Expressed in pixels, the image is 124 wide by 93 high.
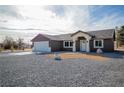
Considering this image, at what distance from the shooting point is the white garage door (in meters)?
14.8

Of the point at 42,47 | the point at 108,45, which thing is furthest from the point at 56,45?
the point at 108,45

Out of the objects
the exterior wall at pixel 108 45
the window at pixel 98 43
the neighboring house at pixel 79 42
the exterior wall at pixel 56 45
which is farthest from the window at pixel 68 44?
the exterior wall at pixel 108 45

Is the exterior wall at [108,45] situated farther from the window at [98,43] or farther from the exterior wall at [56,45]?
the exterior wall at [56,45]

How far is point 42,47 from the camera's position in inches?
598

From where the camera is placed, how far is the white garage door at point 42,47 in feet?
48.5

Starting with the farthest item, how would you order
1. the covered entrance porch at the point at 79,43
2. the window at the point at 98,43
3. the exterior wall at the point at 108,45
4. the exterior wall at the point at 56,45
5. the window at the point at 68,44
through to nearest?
the exterior wall at the point at 56,45 < the window at the point at 68,44 < the covered entrance porch at the point at 79,43 < the window at the point at 98,43 < the exterior wall at the point at 108,45

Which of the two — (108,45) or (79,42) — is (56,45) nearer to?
(79,42)

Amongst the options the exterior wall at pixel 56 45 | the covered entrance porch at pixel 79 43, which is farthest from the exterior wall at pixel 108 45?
the exterior wall at pixel 56 45

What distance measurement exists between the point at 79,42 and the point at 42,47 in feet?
13.4

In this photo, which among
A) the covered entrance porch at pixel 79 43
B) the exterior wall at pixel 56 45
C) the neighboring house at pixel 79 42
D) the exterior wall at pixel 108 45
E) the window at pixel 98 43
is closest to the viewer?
the exterior wall at pixel 108 45

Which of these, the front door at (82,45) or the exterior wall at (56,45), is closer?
the front door at (82,45)
